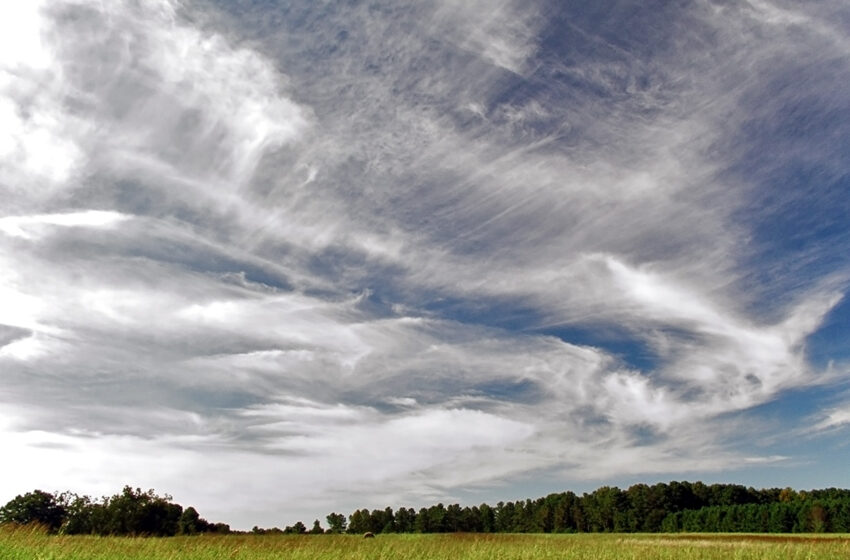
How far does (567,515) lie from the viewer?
147m

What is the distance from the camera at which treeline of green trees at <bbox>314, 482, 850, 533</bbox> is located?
98.6 metres

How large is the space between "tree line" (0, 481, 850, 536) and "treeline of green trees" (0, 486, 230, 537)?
146 mm

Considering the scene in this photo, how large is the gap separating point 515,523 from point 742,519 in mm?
71924

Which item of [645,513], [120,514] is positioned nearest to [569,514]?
[645,513]

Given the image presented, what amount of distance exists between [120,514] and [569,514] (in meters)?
112

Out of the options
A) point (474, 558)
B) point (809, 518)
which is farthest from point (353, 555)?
point (809, 518)

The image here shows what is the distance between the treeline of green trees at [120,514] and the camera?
3110 inches

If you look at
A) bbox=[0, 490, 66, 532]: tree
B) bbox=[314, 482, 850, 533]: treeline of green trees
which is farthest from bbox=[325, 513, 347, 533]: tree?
bbox=[0, 490, 66, 532]: tree

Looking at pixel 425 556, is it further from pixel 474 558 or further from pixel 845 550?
pixel 845 550

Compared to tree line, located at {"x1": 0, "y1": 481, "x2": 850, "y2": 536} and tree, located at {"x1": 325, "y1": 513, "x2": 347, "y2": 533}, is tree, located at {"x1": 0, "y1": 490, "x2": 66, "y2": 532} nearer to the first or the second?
tree line, located at {"x1": 0, "y1": 481, "x2": 850, "y2": 536}

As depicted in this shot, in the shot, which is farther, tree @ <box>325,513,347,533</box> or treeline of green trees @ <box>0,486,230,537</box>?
tree @ <box>325,513,347,533</box>

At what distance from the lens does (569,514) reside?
147 meters

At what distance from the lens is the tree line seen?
8338 centimetres

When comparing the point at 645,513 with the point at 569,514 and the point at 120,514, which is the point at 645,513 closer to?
the point at 569,514
